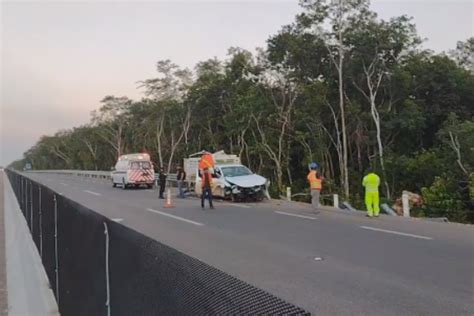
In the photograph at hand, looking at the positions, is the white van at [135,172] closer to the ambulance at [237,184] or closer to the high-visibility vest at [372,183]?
the ambulance at [237,184]

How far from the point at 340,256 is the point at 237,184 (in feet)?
45.3

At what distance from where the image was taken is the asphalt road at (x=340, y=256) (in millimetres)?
6270

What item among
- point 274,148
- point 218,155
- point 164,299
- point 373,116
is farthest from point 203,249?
point 274,148

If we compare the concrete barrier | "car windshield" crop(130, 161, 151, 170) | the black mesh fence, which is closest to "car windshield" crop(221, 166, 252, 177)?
the concrete barrier

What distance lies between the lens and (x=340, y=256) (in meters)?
9.20

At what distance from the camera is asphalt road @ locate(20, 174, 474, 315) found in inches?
247

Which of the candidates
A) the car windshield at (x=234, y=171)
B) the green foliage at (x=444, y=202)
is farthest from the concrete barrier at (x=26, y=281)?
the green foliage at (x=444, y=202)

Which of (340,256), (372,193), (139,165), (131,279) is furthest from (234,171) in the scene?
(131,279)

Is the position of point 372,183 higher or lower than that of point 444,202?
higher

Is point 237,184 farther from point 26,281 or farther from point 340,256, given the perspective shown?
point 26,281

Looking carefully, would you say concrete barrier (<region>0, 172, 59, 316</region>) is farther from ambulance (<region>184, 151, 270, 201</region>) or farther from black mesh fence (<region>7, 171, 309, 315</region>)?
ambulance (<region>184, 151, 270, 201</region>)

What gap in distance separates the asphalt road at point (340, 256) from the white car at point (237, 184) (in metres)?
6.06

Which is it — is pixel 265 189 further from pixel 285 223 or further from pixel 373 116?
pixel 373 116

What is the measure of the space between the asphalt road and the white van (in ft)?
65.4
